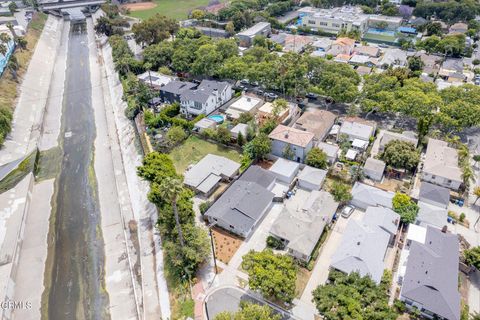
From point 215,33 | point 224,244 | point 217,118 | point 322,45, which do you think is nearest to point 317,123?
point 217,118

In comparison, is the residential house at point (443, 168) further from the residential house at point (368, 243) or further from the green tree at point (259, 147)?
the green tree at point (259, 147)

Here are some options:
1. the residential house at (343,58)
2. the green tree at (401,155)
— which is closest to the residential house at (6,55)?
the residential house at (343,58)

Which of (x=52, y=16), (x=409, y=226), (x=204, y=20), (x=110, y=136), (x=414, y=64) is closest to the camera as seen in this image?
(x=409, y=226)

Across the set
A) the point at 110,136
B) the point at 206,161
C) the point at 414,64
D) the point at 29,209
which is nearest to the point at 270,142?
the point at 206,161

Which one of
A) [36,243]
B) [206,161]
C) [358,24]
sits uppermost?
[358,24]

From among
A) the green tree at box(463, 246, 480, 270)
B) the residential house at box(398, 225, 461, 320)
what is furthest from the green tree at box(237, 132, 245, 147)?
the green tree at box(463, 246, 480, 270)

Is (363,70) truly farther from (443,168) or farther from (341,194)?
(341,194)

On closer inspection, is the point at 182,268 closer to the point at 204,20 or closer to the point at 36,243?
the point at 36,243
